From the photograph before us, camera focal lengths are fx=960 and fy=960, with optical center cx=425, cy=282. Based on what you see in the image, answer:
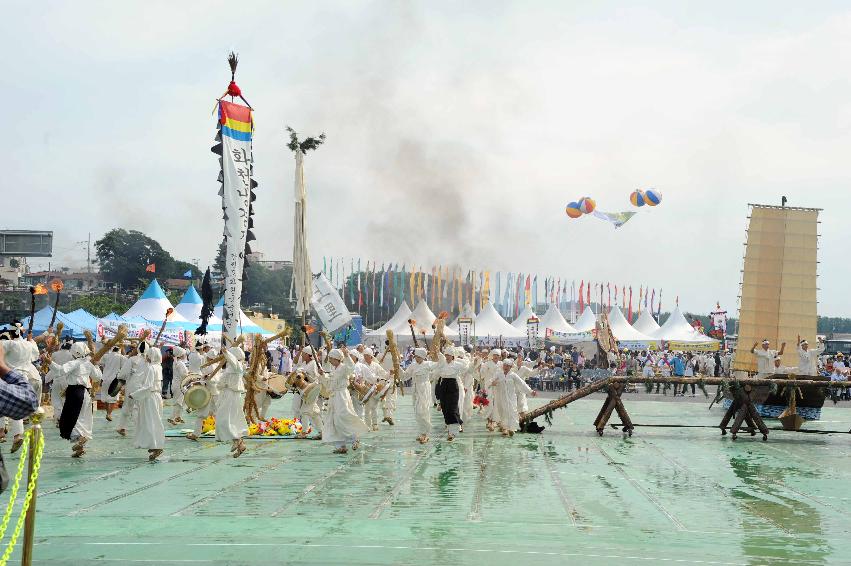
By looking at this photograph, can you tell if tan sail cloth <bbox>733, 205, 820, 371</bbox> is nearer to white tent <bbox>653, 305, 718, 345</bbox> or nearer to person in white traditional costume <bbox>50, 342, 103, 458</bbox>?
person in white traditional costume <bbox>50, 342, 103, 458</bbox>

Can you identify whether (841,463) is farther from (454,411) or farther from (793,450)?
(454,411)

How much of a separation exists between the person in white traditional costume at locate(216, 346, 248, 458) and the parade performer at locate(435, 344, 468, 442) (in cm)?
419

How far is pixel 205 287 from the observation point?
104 ft

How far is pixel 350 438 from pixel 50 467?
14.1ft

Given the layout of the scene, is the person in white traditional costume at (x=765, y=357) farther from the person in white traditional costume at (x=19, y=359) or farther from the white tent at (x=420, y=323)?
the white tent at (x=420, y=323)

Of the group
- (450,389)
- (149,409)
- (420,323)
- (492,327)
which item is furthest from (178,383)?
(492,327)

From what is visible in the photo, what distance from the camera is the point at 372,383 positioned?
18484 millimetres

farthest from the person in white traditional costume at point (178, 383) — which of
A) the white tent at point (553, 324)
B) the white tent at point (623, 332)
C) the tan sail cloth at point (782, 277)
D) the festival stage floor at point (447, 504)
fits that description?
the white tent at point (553, 324)

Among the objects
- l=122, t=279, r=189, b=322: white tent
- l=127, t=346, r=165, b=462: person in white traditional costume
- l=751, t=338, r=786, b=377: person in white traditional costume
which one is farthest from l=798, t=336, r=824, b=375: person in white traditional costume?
l=122, t=279, r=189, b=322: white tent

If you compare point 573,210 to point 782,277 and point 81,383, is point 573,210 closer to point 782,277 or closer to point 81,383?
point 782,277

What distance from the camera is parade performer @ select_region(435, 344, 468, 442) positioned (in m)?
17.2

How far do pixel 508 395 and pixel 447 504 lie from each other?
26.3ft

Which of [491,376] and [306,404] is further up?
[491,376]

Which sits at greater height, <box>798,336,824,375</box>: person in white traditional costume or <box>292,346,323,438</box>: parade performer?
<box>798,336,824,375</box>: person in white traditional costume
